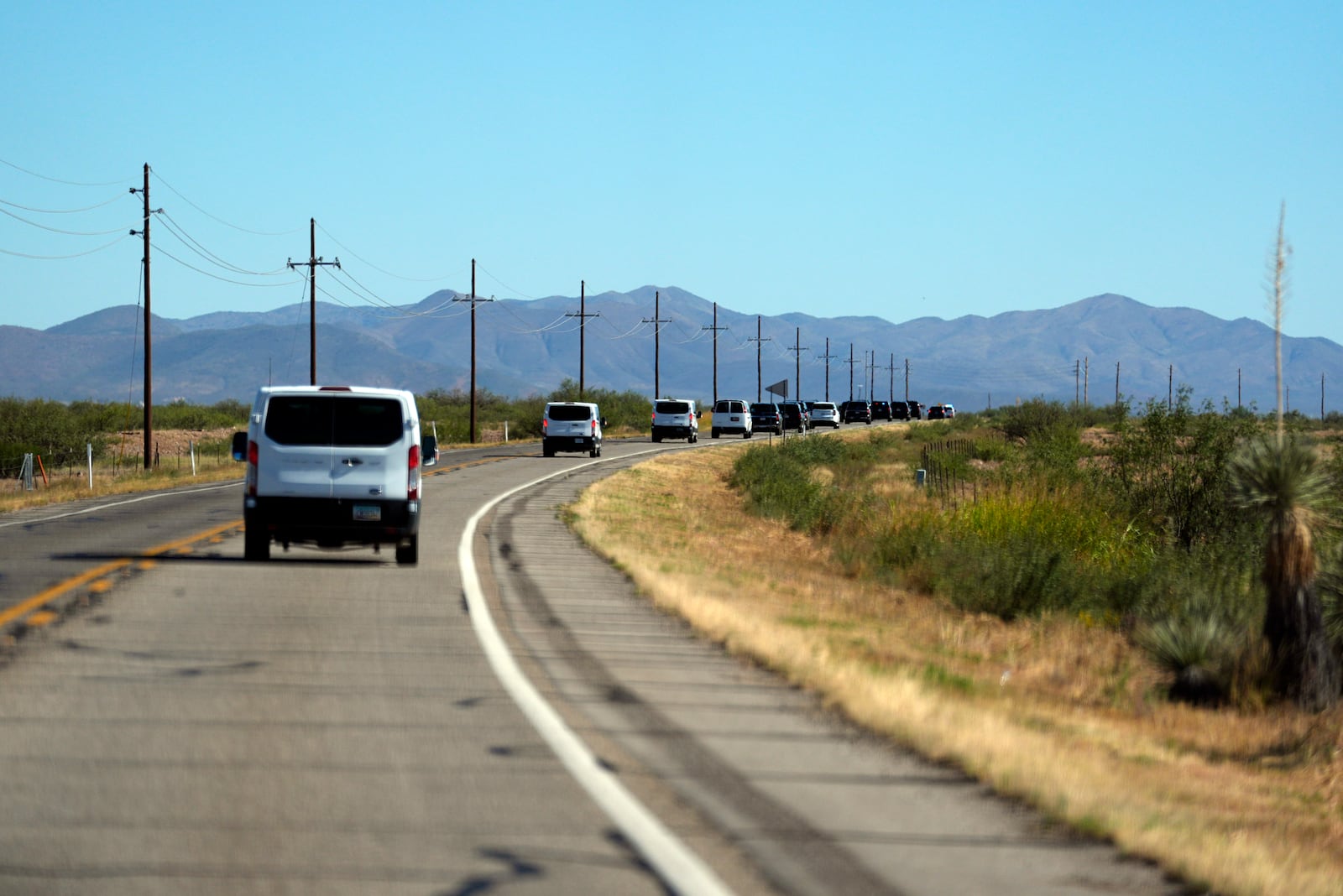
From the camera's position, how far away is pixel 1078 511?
85.5ft

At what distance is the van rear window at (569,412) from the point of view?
49.4 m

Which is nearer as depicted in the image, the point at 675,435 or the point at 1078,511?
the point at 1078,511

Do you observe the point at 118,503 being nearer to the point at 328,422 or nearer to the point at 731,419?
the point at 328,422

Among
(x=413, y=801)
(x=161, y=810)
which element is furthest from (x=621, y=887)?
(x=161, y=810)

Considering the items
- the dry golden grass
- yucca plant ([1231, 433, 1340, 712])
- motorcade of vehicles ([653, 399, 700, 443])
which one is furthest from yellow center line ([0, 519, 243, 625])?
motorcade of vehicles ([653, 399, 700, 443])

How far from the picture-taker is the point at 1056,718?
10.4 meters

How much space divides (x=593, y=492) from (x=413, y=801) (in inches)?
984

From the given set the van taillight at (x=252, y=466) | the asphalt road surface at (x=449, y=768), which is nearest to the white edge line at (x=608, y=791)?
the asphalt road surface at (x=449, y=768)

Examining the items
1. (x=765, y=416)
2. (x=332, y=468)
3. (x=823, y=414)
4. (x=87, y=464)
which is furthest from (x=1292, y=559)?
(x=823, y=414)

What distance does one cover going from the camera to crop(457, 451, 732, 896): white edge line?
558 cm

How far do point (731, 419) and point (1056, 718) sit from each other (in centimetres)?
6402

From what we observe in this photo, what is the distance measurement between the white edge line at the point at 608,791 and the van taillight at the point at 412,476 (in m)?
5.10

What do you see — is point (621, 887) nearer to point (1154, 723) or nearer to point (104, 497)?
point (1154, 723)

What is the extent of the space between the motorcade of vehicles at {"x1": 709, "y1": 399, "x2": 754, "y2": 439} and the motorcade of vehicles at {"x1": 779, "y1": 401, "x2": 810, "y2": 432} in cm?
1104
